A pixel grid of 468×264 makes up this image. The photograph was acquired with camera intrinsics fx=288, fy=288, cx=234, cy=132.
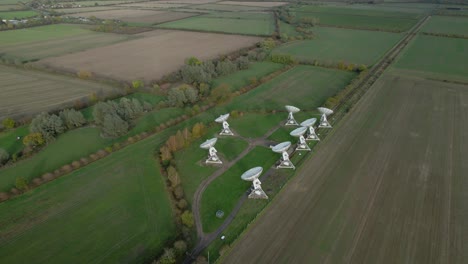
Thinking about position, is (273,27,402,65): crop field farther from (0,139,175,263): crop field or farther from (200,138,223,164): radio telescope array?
(0,139,175,263): crop field

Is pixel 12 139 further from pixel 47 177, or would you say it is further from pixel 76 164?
pixel 76 164

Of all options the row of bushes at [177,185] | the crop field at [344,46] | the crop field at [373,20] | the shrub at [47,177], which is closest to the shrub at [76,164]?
the shrub at [47,177]

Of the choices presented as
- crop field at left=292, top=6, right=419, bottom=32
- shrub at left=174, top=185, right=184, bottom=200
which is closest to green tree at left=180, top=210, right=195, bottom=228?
shrub at left=174, top=185, right=184, bottom=200

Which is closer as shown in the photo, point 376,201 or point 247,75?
point 376,201

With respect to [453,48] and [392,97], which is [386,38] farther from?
[392,97]

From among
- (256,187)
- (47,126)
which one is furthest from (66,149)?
(256,187)

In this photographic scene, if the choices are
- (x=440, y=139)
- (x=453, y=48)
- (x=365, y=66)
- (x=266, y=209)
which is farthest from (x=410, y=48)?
(x=266, y=209)
